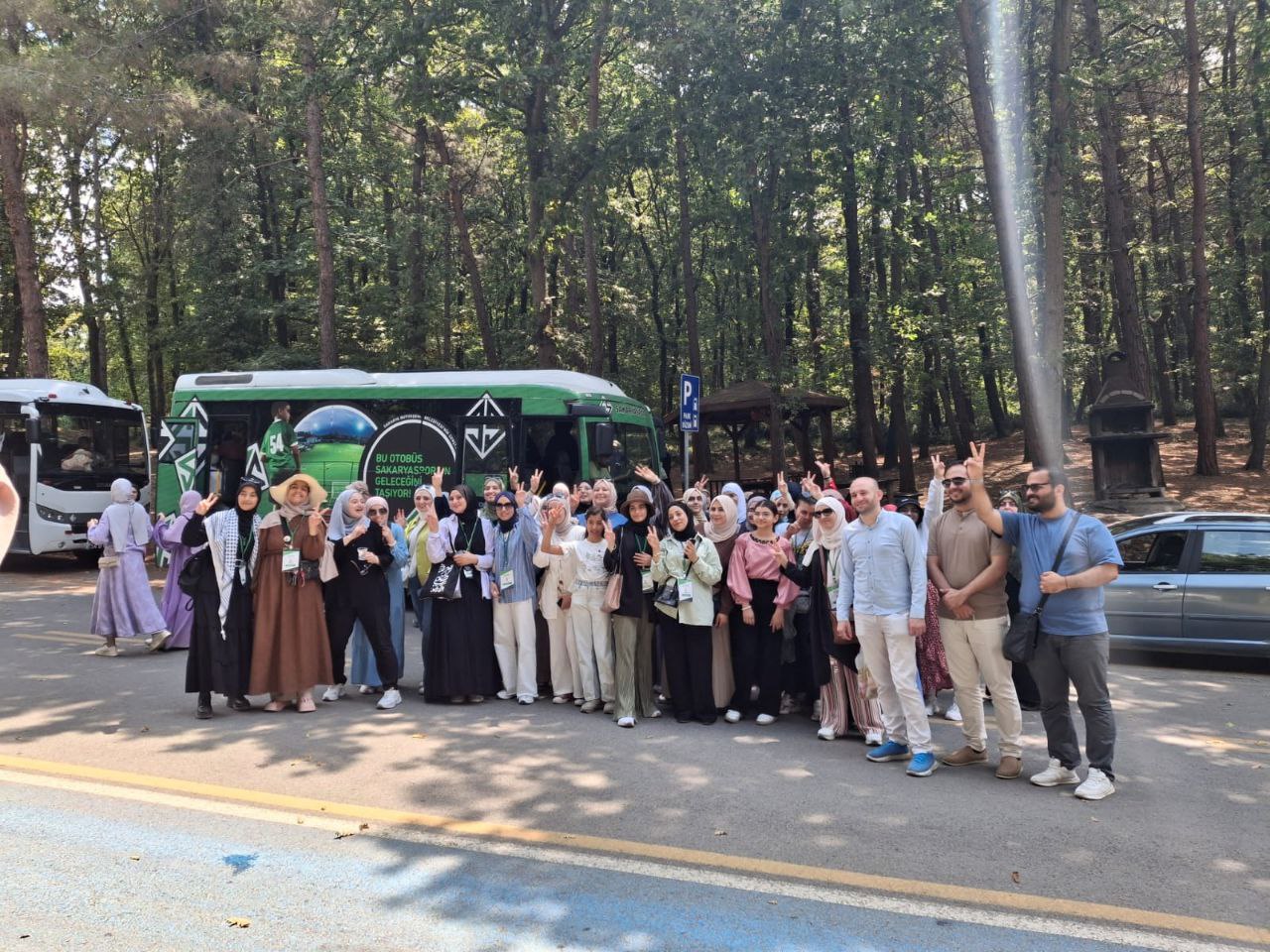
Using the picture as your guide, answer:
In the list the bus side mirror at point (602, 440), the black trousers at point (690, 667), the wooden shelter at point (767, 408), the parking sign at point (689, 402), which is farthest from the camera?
the wooden shelter at point (767, 408)

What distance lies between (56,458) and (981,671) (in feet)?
56.8

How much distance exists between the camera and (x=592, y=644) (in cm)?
750

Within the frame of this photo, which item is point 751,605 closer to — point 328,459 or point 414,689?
point 414,689

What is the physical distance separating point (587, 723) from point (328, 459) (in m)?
7.99

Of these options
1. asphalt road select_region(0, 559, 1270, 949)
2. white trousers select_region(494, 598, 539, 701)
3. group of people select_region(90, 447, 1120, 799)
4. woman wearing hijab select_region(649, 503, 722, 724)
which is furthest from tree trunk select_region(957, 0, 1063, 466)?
white trousers select_region(494, 598, 539, 701)

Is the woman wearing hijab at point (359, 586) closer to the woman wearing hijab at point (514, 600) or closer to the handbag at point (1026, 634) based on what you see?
the woman wearing hijab at point (514, 600)

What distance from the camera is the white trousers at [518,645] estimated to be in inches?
305

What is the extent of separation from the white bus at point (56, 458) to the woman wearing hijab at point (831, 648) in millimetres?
15487

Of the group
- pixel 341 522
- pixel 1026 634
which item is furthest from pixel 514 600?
pixel 1026 634

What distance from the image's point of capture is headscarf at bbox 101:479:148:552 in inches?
380

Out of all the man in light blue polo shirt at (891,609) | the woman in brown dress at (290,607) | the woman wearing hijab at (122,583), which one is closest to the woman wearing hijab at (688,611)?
the man in light blue polo shirt at (891,609)

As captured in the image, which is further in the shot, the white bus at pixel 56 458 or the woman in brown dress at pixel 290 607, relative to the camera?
the white bus at pixel 56 458

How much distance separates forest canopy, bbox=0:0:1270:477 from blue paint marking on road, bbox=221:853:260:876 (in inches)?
521

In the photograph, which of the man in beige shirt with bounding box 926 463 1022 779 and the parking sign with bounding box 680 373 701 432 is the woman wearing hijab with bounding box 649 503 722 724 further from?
the parking sign with bounding box 680 373 701 432
